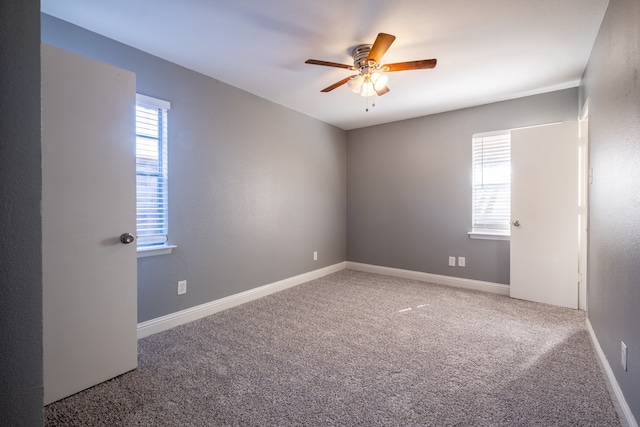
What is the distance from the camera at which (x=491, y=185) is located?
3762mm

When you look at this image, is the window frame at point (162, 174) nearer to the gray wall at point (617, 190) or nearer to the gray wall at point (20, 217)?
the gray wall at point (20, 217)

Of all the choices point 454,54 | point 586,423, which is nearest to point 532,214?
point 454,54

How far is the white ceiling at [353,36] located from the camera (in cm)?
193

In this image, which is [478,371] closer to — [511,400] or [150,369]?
[511,400]

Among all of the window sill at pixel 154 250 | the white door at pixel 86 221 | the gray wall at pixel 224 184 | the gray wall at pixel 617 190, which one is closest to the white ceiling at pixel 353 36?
the gray wall at pixel 224 184

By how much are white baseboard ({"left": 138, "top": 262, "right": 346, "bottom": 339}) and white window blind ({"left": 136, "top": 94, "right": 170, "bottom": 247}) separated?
699mm

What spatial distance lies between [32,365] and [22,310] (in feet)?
0.53

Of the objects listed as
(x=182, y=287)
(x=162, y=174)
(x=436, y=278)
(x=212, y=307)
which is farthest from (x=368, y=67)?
(x=436, y=278)

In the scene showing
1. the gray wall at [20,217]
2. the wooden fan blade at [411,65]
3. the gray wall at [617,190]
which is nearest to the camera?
the gray wall at [20,217]

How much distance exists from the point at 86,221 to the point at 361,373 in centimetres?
199

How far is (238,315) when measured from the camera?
118 inches

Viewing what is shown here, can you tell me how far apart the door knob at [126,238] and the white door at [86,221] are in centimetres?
3

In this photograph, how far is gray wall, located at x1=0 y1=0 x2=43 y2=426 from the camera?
0.78m

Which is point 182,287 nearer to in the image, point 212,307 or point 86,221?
point 212,307
